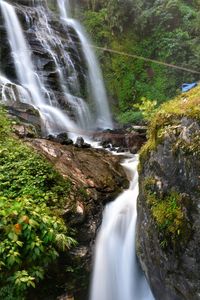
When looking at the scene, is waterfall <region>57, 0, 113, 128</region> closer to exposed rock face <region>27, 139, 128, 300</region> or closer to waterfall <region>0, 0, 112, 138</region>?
waterfall <region>0, 0, 112, 138</region>

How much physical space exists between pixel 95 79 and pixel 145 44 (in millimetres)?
3218

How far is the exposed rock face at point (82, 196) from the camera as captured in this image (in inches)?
193

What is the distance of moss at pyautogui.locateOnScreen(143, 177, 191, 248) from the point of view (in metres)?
3.65

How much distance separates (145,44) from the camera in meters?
16.5

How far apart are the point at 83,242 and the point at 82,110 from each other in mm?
8931

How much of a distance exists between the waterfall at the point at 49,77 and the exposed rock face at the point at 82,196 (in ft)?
12.3

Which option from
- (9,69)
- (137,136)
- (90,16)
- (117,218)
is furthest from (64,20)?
(117,218)

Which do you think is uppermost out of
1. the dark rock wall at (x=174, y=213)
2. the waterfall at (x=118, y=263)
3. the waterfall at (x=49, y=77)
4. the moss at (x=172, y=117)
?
the waterfall at (x=49, y=77)

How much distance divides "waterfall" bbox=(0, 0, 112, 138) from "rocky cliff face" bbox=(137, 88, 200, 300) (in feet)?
22.5

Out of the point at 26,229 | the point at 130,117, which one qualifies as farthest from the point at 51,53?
the point at 26,229

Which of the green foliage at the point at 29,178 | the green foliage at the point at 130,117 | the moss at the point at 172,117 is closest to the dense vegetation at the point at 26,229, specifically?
the green foliage at the point at 29,178

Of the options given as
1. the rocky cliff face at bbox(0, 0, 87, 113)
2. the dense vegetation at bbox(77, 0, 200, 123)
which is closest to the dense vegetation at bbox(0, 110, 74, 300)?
the rocky cliff face at bbox(0, 0, 87, 113)

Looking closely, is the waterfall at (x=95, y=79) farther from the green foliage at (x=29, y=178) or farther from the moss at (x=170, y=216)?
the moss at (x=170, y=216)

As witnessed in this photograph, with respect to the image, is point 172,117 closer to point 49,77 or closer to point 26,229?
point 26,229
